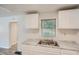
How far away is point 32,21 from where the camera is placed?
1.62 m

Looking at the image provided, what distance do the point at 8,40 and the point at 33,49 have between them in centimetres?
38

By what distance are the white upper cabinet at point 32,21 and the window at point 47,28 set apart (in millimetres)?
100

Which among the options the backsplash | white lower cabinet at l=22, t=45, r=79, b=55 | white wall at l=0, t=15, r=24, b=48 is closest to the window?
the backsplash

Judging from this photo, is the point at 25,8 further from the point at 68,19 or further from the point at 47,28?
the point at 68,19

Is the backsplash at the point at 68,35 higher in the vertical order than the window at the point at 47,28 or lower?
lower

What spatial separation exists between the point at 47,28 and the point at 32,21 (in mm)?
237

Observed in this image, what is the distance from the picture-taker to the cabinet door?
1622mm

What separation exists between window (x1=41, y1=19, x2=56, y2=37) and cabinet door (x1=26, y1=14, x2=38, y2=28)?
0.33 ft

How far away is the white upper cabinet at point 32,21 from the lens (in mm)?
1622

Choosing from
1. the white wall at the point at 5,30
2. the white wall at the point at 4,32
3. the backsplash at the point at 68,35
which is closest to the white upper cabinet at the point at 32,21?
the white wall at the point at 5,30

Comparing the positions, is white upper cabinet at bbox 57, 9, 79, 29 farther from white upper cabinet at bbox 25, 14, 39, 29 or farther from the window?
white upper cabinet at bbox 25, 14, 39, 29

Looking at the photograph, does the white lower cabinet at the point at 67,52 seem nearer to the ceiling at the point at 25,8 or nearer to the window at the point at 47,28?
the window at the point at 47,28

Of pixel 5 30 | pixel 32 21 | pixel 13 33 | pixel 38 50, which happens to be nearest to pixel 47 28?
pixel 32 21
